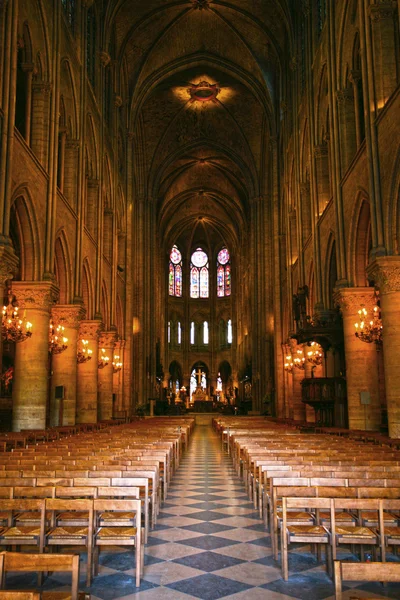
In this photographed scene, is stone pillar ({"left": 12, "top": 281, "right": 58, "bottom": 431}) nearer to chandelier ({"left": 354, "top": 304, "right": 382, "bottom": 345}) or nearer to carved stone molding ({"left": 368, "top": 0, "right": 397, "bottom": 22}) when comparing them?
chandelier ({"left": 354, "top": 304, "right": 382, "bottom": 345})

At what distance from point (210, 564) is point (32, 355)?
1272 centimetres

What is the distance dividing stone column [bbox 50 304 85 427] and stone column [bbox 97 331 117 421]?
290 inches

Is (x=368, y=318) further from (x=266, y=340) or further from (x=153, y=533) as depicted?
(x=266, y=340)

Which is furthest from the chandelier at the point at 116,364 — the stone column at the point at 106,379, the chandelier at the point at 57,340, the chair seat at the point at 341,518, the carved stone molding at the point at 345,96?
the chair seat at the point at 341,518

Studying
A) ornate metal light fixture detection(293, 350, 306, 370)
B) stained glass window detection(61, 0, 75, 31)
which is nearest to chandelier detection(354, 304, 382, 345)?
ornate metal light fixture detection(293, 350, 306, 370)

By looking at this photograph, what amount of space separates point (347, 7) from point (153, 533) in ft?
58.5

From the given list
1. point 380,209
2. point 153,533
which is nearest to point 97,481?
point 153,533

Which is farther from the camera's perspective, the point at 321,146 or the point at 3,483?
the point at 321,146

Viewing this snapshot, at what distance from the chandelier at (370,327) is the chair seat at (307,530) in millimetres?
10940

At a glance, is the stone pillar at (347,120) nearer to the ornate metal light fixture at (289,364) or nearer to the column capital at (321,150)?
the column capital at (321,150)

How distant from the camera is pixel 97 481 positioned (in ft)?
20.3

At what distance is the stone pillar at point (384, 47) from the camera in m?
15.2

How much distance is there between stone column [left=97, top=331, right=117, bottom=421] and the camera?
28945 millimetres

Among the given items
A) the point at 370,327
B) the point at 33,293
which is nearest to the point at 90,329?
the point at 33,293
